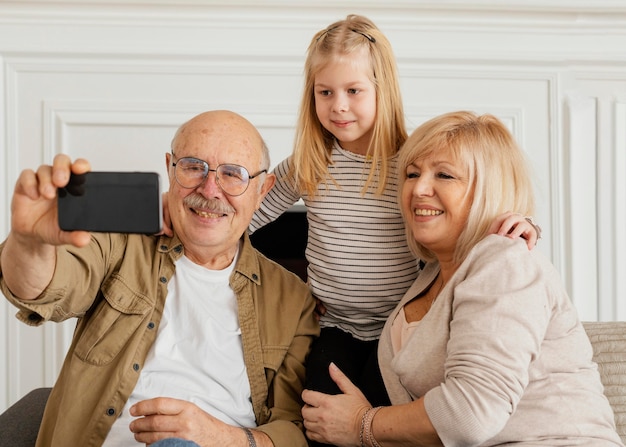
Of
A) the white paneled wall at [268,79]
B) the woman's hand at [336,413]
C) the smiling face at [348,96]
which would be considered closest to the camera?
the woman's hand at [336,413]

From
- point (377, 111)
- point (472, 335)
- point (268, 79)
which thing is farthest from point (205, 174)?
point (268, 79)

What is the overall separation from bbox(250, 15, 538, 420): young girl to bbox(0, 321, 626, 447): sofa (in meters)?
0.47

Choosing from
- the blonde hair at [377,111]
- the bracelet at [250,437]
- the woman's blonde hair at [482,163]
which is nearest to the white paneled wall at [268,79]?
the blonde hair at [377,111]

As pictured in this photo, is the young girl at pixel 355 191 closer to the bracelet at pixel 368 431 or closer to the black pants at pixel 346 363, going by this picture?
the black pants at pixel 346 363

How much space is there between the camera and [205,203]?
179cm

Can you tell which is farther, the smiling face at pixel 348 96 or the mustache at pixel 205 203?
the smiling face at pixel 348 96

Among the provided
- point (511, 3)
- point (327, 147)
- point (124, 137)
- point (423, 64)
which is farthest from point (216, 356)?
point (511, 3)

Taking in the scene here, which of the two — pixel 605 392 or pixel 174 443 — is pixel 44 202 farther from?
pixel 605 392

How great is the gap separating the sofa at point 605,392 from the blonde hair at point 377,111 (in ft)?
2.08

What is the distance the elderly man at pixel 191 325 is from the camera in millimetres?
1697

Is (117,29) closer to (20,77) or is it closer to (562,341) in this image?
(20,77)

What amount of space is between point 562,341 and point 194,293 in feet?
2.63

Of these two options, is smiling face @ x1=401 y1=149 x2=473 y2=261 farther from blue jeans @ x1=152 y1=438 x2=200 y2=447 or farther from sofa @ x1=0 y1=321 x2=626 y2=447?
blue jeans @ x1=152 y1=438 x2=200 y2=447

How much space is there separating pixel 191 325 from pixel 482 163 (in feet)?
2.38
